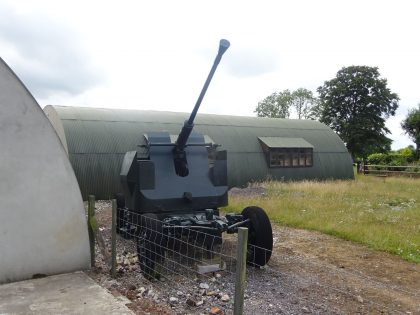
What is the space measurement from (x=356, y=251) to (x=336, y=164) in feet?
54.4

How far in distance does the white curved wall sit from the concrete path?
30 cm

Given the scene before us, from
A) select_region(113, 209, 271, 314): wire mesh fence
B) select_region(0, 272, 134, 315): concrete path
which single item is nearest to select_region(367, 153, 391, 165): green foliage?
select_region(113, 209, 271, 314): wire mesh fence

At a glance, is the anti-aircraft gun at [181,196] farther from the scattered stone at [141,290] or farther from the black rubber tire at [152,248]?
the scattered stone at [141,290]

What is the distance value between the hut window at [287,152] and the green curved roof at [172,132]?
307 mm

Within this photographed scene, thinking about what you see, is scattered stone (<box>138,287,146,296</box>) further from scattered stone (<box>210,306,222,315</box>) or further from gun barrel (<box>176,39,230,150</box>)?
gun barrel (<box>176,39,230,150</box>)

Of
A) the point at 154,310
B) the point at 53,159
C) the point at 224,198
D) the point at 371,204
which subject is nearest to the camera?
the point at 154,310

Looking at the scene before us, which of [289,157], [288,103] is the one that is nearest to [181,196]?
[289,157]

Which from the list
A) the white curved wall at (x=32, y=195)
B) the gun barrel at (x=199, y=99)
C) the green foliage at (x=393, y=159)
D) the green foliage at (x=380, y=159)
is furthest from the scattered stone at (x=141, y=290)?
the green foliage at (x=380, y=159)

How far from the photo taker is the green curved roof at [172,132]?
16.8 meters

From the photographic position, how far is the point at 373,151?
4372 cm

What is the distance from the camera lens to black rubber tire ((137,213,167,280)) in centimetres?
630

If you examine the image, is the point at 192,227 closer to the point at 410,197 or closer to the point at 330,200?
the point at 330,200

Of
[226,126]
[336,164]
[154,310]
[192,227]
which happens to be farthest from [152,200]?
[336,164]

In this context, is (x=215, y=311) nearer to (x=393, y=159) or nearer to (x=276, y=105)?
(x=393, y=159)
